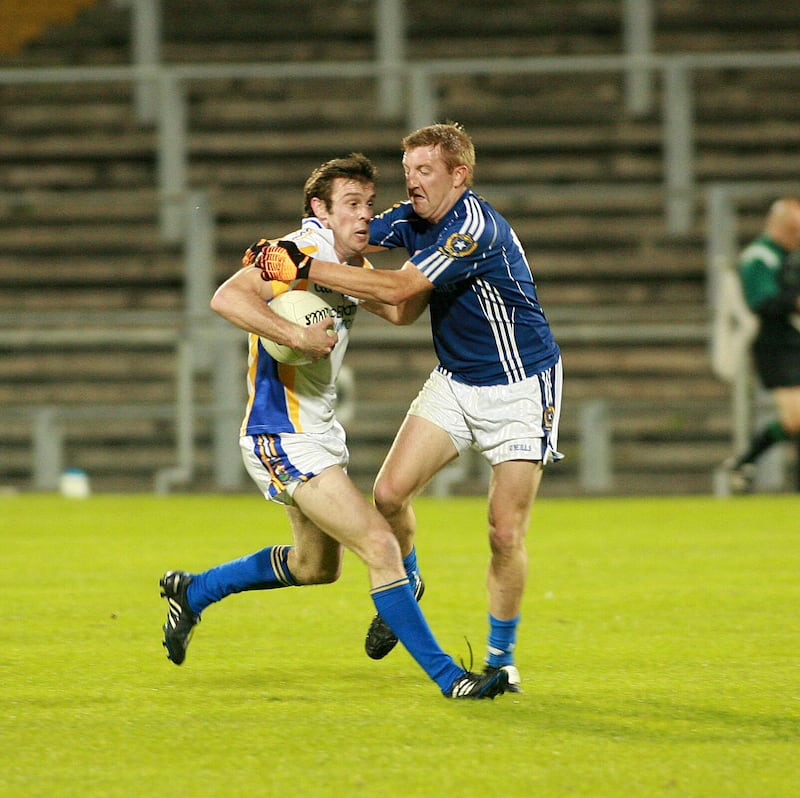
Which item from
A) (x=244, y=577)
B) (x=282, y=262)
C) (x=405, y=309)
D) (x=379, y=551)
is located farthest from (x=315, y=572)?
(x=282, y=262)

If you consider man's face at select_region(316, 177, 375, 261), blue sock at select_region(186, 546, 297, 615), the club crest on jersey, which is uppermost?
man's face at select_region(316, 177, 375, 261)

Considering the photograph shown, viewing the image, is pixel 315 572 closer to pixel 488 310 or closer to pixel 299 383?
pixel 299 383

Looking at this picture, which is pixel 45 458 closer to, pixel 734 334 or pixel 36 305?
pixel 36 305

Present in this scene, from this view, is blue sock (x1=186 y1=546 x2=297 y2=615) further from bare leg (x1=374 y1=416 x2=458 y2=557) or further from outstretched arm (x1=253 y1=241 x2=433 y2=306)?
outstretched arm (x1=253 y1=241 x2=433 y2=306)

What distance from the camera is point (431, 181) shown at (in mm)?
5016

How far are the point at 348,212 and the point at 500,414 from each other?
0.78 metres

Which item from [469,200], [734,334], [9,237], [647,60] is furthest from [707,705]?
[9,237]

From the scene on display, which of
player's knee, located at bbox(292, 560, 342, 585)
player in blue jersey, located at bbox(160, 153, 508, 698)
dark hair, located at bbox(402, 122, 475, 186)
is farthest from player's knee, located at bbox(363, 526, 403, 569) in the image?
dark hair, located at bbox(402, 122, 475, 186)

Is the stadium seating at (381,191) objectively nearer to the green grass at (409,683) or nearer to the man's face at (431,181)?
the green grass at (409,683)

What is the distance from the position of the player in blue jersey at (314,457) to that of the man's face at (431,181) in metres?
0.15

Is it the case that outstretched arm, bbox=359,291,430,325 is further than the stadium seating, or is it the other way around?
the stadium seating

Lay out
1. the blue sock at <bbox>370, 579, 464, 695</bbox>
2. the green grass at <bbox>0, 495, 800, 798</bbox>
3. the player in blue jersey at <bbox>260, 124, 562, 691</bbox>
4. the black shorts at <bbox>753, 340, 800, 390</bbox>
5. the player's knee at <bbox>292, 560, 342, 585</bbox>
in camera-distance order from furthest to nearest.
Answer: the black shorts at <bbox>753, 340, 800, 390</bbox> → the player's knee at <bbox>292, 560, 342, 585</bbox> → the player in blue jersey at <bbox>260, 124, 562, 691</bbox> → the blue sock at <bbox>370, 579, 464, 695</bbox> → the green grass at <bbox>0, 495, 800, 798</bbox>

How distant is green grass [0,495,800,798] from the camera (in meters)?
3.75

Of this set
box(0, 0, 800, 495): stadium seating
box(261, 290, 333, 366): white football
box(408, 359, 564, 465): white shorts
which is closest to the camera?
box(261, 290, 333, 366): white football
